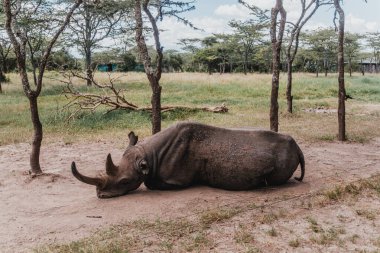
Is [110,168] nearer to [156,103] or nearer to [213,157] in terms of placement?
[213,157]

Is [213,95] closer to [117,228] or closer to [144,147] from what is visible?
[144,147]

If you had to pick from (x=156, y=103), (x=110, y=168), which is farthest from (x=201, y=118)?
(x=110, y=168)

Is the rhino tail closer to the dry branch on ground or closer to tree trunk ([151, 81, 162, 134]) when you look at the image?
tree trunk ([151, 81, 162, 134])

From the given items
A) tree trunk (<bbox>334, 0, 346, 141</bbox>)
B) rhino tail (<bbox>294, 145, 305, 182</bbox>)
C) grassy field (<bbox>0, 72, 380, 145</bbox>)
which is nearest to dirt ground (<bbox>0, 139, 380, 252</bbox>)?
rhino tail (<bbox>294, 145, 305, 182</bbox>)

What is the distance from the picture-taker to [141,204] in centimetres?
708

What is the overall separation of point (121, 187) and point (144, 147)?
0.79 meters

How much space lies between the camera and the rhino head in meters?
7.55

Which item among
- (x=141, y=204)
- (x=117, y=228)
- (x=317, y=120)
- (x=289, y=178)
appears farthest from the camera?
(x=317, y=120)

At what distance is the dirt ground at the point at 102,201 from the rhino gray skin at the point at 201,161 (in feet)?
0.60

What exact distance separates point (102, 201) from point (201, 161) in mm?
1787

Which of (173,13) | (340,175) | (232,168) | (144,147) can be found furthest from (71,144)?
(340,175)

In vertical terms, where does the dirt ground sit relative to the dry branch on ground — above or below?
below

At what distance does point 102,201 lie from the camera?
24.2 feet

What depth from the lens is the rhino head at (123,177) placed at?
7547 mm
